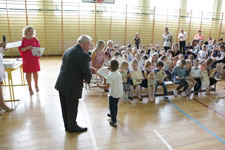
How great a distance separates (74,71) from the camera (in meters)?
2.58

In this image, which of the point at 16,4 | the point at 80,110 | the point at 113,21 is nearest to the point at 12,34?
the point at 16,4

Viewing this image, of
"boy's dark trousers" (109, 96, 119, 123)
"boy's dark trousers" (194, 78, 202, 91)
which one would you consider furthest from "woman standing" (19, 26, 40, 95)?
"boy's dark trousers" (194, 78, 202, 91)

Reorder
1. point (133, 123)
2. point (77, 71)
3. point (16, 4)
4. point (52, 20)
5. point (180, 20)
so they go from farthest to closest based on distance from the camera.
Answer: point (180, 20) → point (52, 20) → point (16, 4) → point (133, 123) → point (77, 71)

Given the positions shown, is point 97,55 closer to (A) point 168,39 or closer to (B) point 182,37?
(A) point 168,39

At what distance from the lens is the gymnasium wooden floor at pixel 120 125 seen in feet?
8.98

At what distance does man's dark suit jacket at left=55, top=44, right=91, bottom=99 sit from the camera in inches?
100.0

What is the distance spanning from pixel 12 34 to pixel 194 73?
27.8ft

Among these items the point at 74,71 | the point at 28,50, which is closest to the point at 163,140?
the point at 74,71

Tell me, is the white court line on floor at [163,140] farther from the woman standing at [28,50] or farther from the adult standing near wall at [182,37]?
the adult standing near wall at [182,37]

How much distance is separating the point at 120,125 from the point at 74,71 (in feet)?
4.48

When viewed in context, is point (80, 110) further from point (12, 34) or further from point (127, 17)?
point (127, 17)

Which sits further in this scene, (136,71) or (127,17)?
(127,17)

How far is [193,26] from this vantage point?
12.5m

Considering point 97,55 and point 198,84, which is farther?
point 198,84
